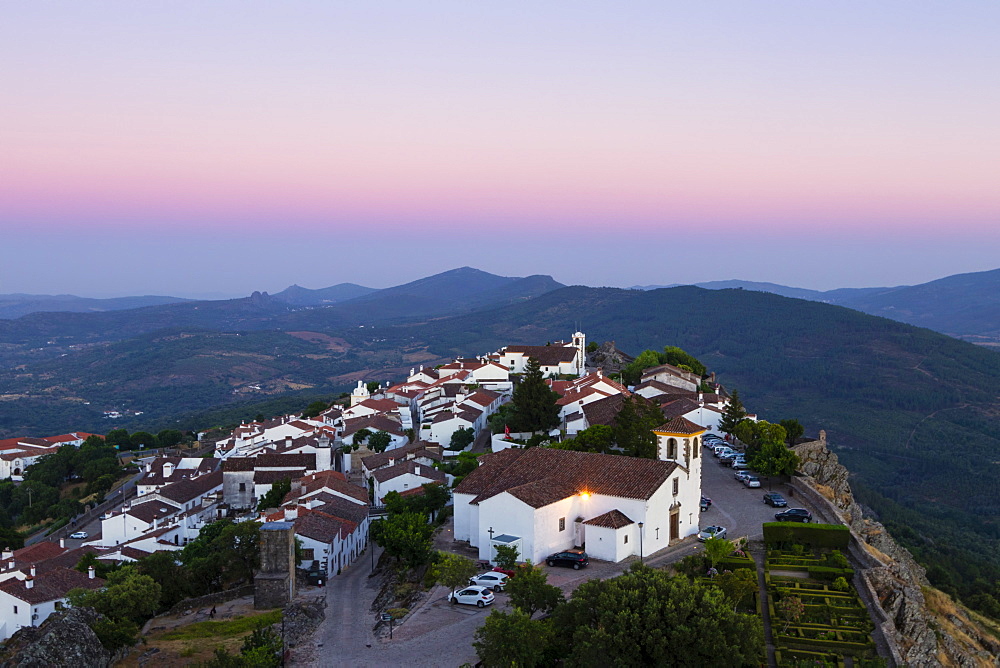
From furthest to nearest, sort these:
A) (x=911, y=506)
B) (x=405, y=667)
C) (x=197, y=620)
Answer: (x=911, y=506)
(x=197, y=620)
(x=405, y=667)

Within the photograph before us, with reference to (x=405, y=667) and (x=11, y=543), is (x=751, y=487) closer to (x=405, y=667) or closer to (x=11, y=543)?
(x=405, y=667)

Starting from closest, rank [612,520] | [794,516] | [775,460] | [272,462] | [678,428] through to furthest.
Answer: [612,520] < [678,428] < [794,516] < [775,460] < [272,462]

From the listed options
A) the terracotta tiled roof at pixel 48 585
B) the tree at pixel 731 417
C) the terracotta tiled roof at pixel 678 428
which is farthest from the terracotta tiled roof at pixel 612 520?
the terracotta tiled roof at pixel 48 585

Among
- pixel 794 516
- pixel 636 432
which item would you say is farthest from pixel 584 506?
pixel 794 516

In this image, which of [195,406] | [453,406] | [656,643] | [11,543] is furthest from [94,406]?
[656,643]

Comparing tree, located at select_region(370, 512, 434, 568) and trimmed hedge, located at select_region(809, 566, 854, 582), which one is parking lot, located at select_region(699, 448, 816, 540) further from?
tree, located at select_region(370, 512, 434, 568)

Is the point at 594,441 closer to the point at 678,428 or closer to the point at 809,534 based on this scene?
the point at 678,428
